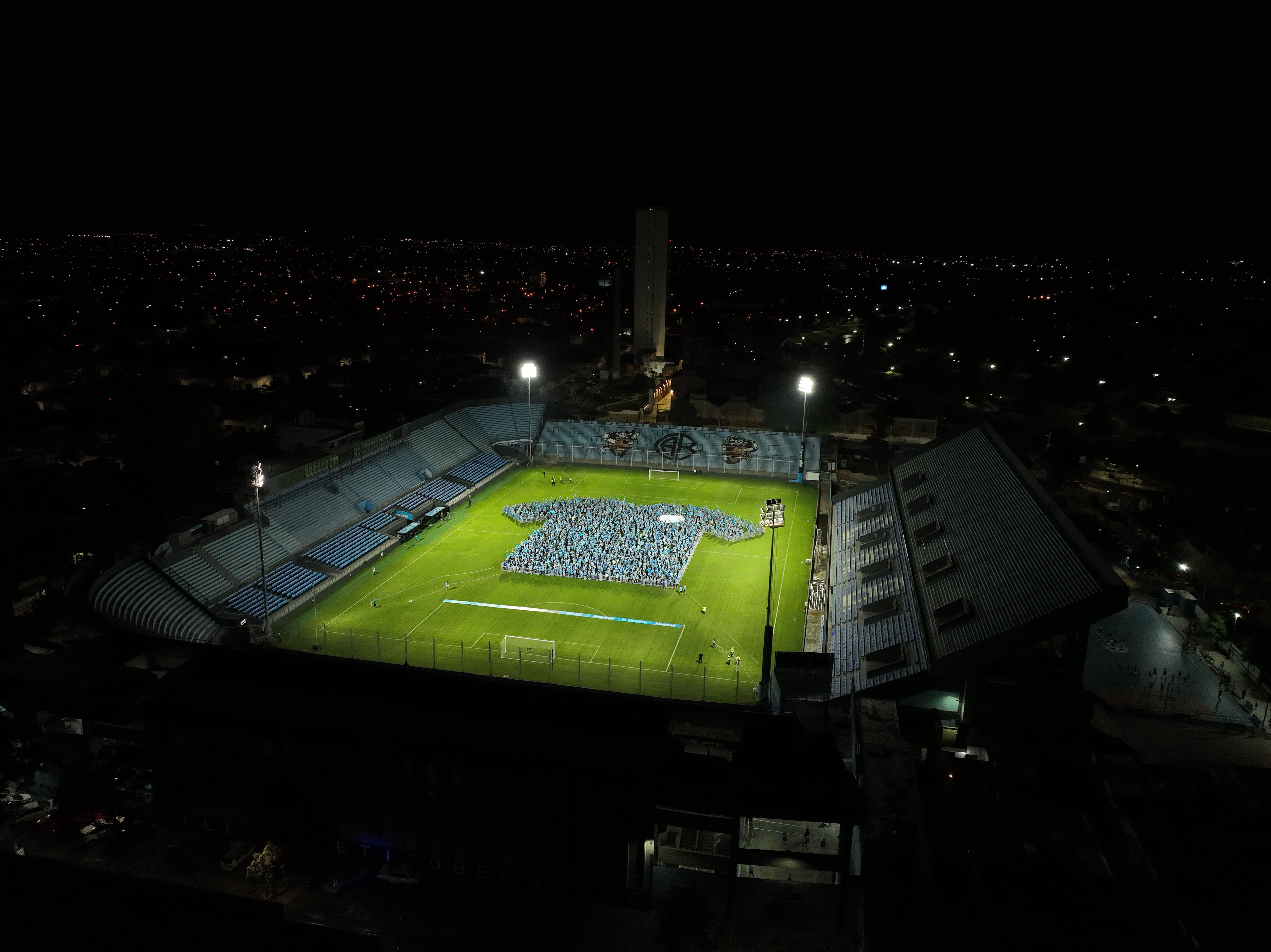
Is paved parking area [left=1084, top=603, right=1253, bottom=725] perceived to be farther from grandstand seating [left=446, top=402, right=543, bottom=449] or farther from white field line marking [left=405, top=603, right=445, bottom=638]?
grandstand seating [left=446, top=402, right=543, bottom=449]

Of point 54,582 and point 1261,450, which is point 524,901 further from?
point 1261,450

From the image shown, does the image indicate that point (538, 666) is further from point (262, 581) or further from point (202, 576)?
point (202, 576)

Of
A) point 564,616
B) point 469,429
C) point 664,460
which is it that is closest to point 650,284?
point 469,429

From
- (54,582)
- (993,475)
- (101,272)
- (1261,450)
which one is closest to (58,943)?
(54,582)

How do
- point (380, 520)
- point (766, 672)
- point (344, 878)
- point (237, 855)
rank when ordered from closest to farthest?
1. point (344, 878)
2. point (237, 855)
3. point (766, 672)
4. point (380, 520)

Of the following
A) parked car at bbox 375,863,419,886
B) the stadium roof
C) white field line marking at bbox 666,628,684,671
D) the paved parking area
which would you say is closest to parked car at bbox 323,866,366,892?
parked car at bbox 375,863,419,886
